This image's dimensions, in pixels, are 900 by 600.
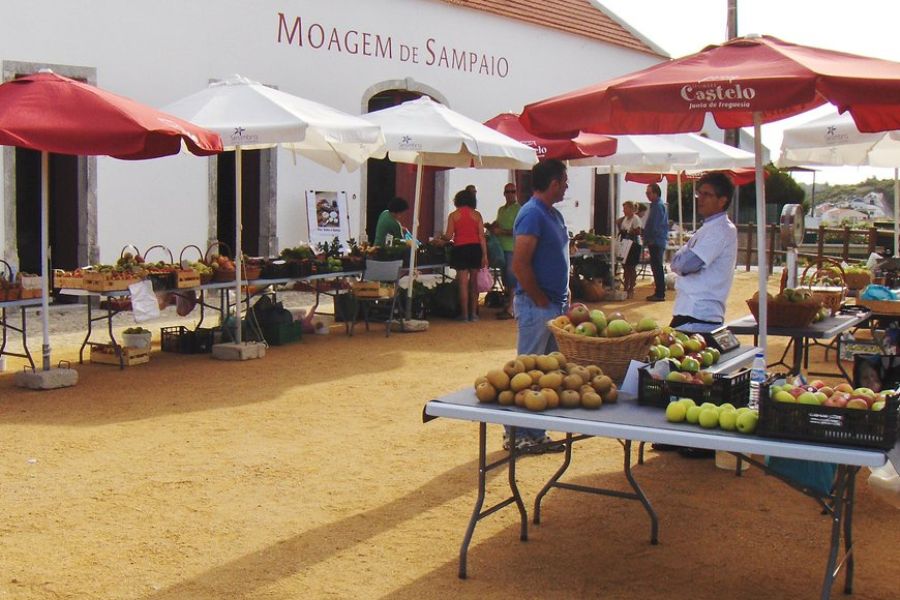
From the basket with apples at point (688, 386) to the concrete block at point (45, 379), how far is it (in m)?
5.55

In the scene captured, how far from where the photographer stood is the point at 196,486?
565cm

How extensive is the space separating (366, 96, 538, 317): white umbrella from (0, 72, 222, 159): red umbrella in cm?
345

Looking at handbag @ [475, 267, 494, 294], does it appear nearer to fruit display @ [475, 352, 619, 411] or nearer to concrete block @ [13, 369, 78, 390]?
concrete block @ [13, 369, 78, 390]

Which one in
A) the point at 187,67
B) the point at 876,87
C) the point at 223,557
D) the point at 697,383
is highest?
the point at 187,67

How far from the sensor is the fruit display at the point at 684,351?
14.9ft

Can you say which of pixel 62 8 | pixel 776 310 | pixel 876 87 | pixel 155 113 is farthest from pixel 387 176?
pixel 876 87

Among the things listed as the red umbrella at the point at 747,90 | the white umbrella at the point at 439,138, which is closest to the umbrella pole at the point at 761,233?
the red umbrella at the point at 747,90

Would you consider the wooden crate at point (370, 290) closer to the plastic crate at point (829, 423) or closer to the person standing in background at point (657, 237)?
the person standing in background at point (657, 237)

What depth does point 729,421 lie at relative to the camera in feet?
12.8

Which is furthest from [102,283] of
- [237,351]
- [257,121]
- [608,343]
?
[608,343]

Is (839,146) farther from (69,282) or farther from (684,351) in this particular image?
(69,282)

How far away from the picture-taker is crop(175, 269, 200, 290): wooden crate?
9.46 meters

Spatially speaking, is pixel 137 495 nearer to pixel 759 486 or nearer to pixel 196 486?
pixel 196 486

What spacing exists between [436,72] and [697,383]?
13.9 metres
